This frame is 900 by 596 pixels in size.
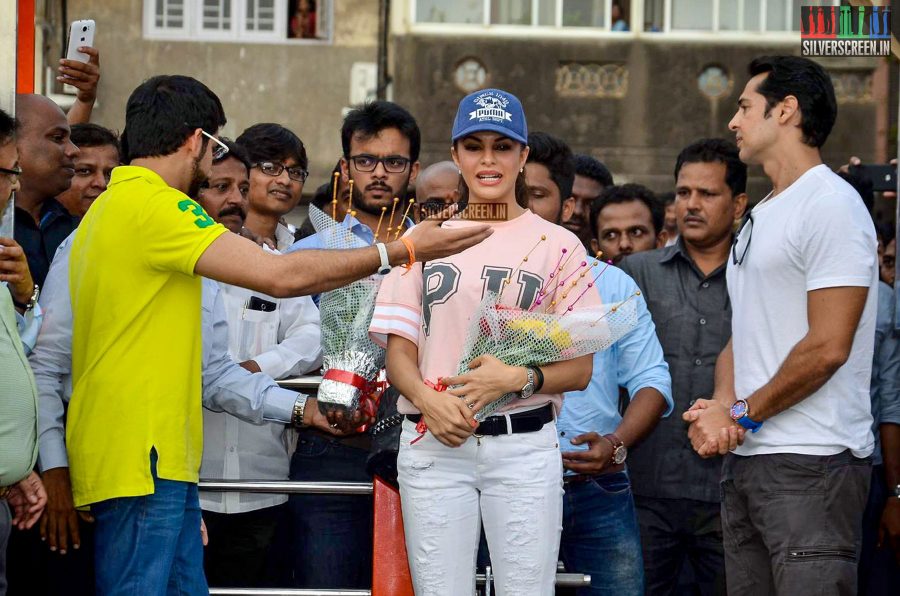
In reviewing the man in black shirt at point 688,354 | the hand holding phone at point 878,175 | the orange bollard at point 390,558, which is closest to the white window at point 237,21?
the hand holding phone at point 878,175

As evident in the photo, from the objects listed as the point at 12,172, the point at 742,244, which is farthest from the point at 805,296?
the point at 12,172

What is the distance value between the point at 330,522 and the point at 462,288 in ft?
4.80

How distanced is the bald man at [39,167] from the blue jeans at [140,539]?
135 cm

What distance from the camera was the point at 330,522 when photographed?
524 cm

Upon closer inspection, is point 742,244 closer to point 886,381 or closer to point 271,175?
point 886,381

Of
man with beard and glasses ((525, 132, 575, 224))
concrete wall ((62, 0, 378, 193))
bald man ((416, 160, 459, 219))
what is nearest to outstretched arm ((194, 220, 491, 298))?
man with beard and glasses ((525, 132, 575, 224))

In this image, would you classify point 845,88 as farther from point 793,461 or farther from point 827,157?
point 793,461

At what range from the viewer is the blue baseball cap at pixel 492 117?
4.48m

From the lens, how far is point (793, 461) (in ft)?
14.3

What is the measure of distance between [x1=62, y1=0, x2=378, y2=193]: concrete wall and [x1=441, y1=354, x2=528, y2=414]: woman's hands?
12.4 m

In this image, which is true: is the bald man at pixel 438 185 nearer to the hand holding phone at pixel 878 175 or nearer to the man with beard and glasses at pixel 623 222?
the man with beard and glasses at pixel 623 222

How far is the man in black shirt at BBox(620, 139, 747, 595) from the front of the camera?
18.4ft

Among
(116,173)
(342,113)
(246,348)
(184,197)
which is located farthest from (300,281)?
(342,113)

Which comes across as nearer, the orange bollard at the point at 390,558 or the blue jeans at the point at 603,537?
the orange bollard at the point at 390,558
